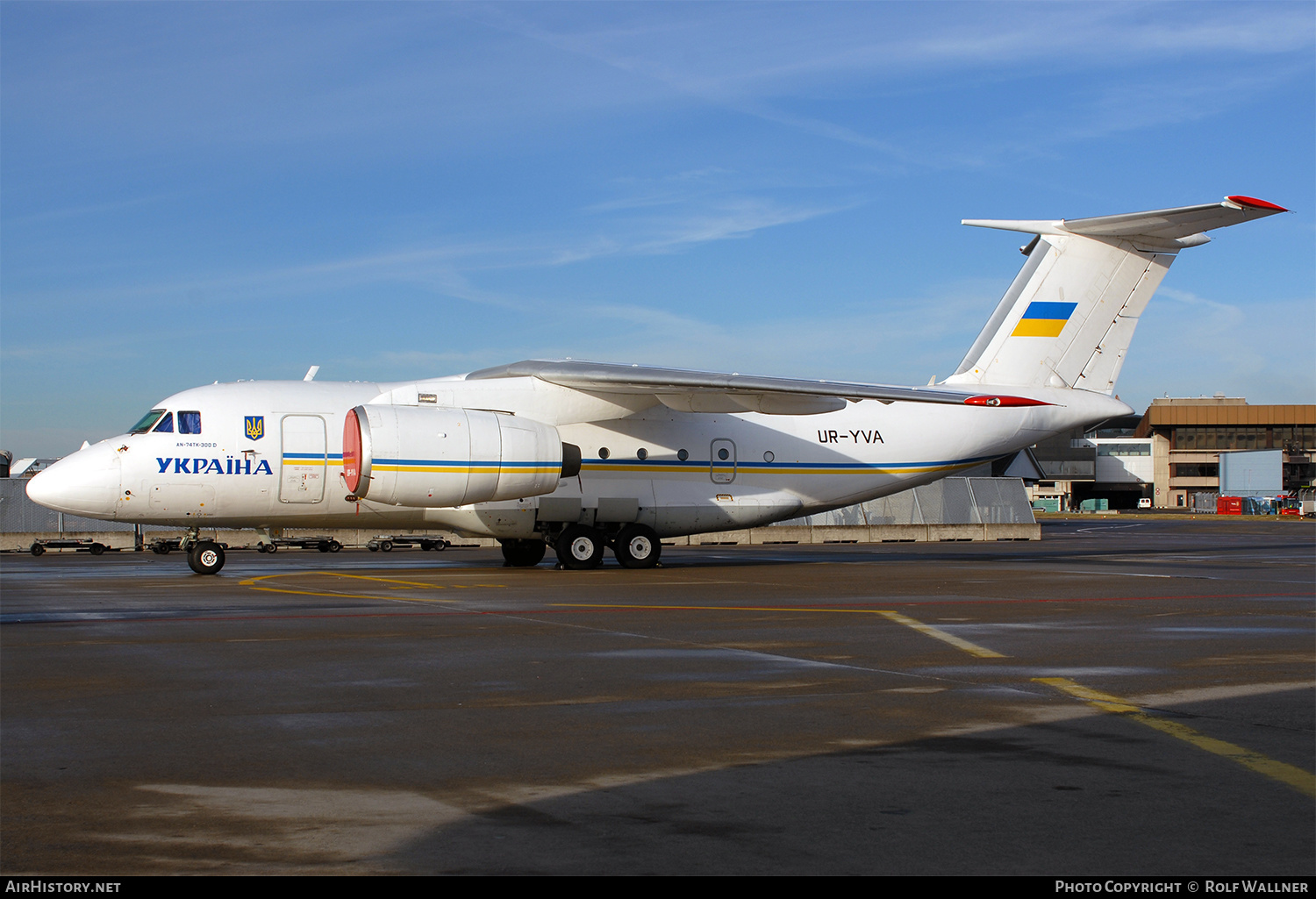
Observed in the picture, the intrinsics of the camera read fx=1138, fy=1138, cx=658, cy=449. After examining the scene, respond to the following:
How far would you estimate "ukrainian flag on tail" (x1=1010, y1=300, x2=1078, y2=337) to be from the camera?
925 inches

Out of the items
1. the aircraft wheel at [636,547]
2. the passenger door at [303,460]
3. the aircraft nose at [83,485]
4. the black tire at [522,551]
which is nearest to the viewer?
the aircraft nose at [83,485]

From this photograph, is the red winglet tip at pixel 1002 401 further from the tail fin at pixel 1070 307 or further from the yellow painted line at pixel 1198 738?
the yellow painted line at pixel 1198 738

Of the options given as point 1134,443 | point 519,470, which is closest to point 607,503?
point 519,470

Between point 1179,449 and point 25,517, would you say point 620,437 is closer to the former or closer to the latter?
point 25,517

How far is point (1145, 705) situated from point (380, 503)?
1442 cm

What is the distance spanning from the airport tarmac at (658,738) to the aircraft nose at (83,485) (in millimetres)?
5609

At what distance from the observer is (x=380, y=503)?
19.1m

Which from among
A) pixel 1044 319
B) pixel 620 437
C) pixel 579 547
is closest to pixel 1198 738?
pixel 579 547

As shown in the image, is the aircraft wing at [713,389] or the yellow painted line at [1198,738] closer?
the yellow painted line at [1198,738]

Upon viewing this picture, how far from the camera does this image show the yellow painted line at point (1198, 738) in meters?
5.09

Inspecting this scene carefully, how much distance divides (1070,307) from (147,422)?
17776mm

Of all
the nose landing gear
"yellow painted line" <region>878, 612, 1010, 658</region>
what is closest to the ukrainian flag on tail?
"yellow painted line" <region>878, 612, 1010, 658</region>

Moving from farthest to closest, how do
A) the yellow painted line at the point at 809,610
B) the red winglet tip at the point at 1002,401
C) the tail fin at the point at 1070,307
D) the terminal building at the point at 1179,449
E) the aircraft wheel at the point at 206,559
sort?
1. the terminal building at the point at 1179,449
2. the tail fin at the point at 1070,307
3. the red winglet tip at the point at 1002,401
4. the aircraft wheel at the point at 206,559
5. the yellow painted line at the point at 809,610

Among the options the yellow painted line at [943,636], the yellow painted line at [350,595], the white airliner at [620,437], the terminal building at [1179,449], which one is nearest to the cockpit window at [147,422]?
the white airliner at [620,437]
